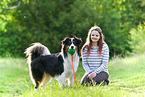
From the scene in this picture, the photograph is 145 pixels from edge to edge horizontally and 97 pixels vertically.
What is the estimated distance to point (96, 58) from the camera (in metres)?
5.70

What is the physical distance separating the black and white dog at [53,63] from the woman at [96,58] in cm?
35

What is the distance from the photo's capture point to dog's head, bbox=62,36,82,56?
5.21m

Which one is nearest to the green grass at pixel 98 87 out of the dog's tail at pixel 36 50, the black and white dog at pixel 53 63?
the black and white dog at pixel 53 63

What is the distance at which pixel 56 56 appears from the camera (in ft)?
19.0

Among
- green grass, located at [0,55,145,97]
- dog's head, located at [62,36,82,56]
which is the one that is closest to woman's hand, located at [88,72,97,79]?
green grass, located at [0,55,145,97]

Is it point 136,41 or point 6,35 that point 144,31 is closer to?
point 136,41

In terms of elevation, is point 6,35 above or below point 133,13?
below

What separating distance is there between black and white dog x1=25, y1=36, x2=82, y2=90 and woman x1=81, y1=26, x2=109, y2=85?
351mm

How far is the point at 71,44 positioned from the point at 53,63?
2.96 ft

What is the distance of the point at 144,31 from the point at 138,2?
9206 mm

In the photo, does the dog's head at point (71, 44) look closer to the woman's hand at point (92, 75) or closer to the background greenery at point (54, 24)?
the woman's hand at point (92, 75)

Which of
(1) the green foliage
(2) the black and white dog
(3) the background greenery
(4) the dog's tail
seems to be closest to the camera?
(2) the black and white dog

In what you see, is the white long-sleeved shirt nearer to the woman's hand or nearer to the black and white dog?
the woman's hand

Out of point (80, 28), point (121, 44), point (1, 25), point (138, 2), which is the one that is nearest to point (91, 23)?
point (80, 28)
